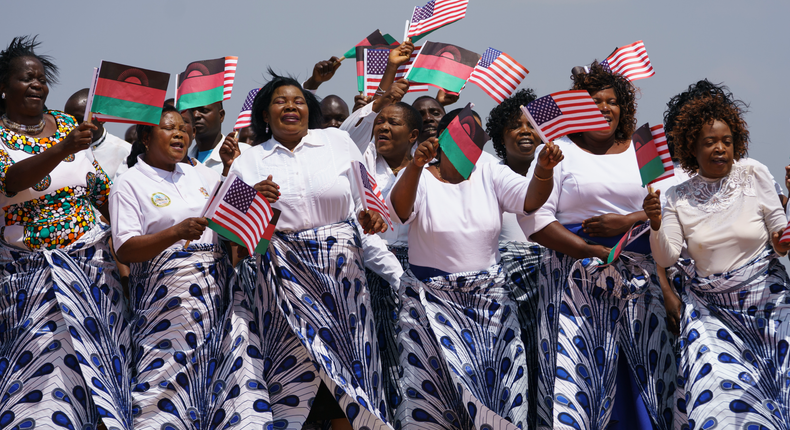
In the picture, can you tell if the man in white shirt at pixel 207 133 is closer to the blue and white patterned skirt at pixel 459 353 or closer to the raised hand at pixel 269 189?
the raised hand at pixel 269 189

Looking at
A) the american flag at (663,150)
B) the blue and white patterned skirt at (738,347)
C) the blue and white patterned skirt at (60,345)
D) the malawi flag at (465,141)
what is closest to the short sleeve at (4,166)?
the blue and white patterned skirt at (60,345)

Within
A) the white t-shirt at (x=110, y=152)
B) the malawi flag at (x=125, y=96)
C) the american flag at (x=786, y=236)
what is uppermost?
the malawi flag at (x=125, y=96)

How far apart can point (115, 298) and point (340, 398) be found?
1.43 meters

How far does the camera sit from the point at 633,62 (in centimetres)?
667

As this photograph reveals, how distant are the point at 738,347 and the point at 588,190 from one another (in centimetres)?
117

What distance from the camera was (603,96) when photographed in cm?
498

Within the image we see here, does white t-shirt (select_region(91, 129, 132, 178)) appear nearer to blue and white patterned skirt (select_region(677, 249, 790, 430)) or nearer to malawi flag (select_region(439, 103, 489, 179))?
malawi flag (select_region(439, 103, 489, 179))

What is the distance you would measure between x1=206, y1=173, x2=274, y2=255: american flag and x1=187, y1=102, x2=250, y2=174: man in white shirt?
215cm

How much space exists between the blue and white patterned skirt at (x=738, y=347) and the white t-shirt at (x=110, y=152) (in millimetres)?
4237

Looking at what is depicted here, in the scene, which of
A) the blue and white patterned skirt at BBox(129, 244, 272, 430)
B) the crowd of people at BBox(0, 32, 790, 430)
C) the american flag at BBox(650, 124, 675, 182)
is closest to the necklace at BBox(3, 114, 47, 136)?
the crowd of people at BBox(0, 32, 790, 430)

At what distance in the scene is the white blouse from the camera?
185 inches

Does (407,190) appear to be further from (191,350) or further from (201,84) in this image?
(201,84)

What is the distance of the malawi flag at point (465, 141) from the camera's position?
4.62m

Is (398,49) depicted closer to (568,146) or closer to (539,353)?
(568,146)
